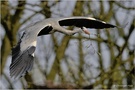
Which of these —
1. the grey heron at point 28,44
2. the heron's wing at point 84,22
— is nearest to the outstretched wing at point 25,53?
the grey heron at point 28,44

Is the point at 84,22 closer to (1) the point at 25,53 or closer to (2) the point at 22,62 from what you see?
(1) the point at 25,53

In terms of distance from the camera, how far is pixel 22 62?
A: 554 centimetres

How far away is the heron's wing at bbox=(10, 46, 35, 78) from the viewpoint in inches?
211

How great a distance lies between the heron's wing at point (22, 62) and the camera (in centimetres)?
536

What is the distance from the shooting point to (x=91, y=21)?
6.71 metres

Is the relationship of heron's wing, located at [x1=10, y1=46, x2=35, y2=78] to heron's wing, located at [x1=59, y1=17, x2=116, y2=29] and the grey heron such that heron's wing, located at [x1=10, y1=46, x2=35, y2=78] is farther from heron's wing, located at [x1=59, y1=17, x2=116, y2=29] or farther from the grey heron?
heron's wing, located at [x1=59, y1=17, x2=116, y2=29]

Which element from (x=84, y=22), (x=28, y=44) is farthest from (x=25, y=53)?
→ (x=84, y=22)

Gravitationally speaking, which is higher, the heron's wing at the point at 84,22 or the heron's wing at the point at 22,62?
the heron's wing at the point at 84,22

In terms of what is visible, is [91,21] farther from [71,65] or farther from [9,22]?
[71,65]

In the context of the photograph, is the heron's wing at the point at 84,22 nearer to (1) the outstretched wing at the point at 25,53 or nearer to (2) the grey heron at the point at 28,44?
(2) the grey heron at the point at 28,44

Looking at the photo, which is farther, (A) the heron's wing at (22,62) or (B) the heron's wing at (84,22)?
(B) the heron's wing at (84,22)

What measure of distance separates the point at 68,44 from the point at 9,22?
1.37 metres

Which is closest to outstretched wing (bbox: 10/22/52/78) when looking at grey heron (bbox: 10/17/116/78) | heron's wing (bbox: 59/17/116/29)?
grey heron (bbox: 10/17/116/78)

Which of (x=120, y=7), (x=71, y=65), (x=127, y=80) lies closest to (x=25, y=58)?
(x=120, y=7)
